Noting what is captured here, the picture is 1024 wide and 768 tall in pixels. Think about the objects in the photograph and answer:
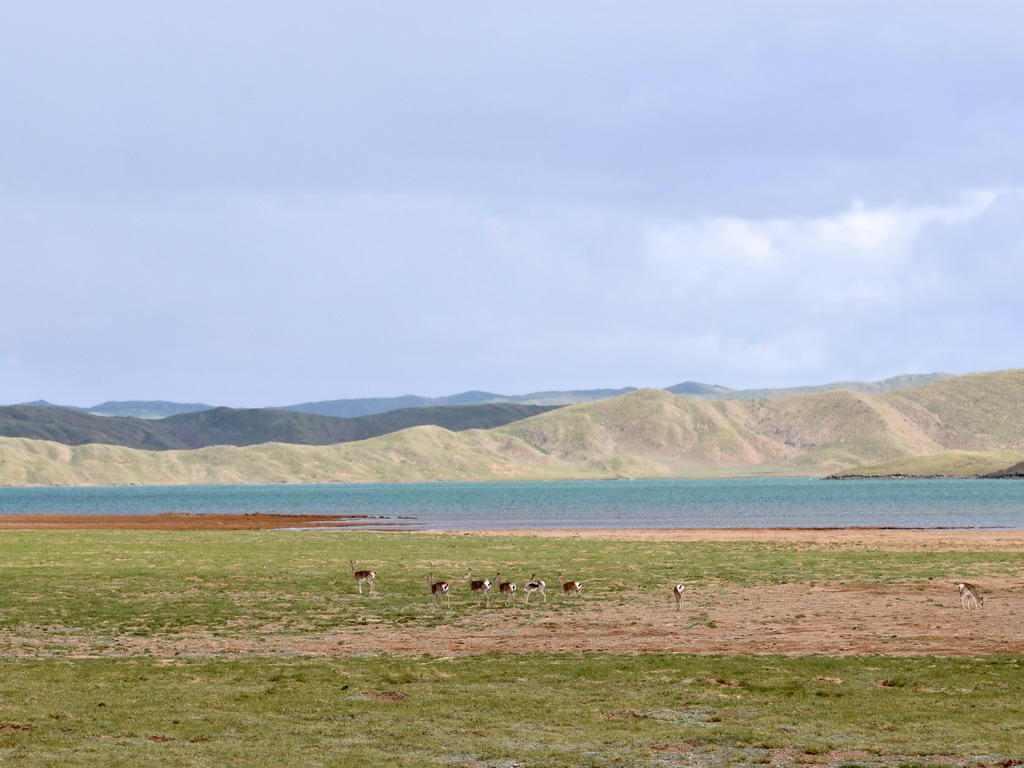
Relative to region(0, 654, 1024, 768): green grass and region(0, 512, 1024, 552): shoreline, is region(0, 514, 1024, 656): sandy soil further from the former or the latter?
region(0, 512, 1024, 552): shoreline


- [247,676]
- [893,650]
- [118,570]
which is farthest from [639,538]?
[247,676]

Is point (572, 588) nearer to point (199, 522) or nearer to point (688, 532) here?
point (688, 532)

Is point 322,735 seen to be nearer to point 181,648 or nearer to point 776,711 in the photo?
point 776,711

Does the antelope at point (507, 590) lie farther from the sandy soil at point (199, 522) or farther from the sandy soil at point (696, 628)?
the sandy soil at point (199, 522)

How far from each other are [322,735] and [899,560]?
124ft

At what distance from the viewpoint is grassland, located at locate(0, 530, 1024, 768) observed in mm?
15992

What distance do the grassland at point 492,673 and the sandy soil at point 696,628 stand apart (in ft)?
0.50

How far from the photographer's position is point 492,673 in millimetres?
22141

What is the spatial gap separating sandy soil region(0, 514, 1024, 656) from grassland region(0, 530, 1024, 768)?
152 mm

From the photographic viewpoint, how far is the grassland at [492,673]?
1599 centimetres

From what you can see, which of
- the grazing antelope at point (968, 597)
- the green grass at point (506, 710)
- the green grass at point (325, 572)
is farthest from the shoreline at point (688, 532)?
→ the green grass at point (506, 710)

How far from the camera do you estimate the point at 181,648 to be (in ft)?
84.1

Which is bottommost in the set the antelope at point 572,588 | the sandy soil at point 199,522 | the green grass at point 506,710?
the sandy soil at point 199,522

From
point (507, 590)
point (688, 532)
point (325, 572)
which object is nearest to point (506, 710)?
point (507, 590)
